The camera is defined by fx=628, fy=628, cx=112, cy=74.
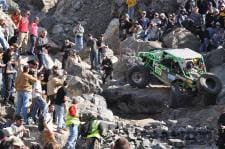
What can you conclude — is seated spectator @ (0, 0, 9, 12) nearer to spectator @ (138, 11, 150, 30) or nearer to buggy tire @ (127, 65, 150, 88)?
spectator @ (138, 11, 150, 30)

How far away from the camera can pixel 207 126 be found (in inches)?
787

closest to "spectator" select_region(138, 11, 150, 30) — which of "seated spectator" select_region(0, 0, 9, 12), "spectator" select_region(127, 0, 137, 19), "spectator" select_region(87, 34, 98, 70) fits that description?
"spectator" select_region(127, 0, 137, 19)

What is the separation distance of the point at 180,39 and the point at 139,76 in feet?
13.4

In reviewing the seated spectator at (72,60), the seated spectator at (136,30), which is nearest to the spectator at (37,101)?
the seated spectator at (72,60)

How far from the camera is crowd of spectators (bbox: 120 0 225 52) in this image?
24.9 metres

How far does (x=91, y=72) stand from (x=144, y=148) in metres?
6.16

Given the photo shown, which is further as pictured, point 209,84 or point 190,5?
point 190,5

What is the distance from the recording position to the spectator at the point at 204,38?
2520cm

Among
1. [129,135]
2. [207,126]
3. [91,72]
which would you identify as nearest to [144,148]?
[129,135]

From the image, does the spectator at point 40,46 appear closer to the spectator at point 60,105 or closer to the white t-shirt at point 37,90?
the white t-shirt at point 37,90

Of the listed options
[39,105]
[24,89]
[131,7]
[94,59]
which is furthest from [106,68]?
[24,89]

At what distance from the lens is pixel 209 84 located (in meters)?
21.8

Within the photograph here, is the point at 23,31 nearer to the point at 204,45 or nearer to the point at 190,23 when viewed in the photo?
the point at 190,23

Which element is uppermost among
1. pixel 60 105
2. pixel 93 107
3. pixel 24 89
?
pixel 24 89
